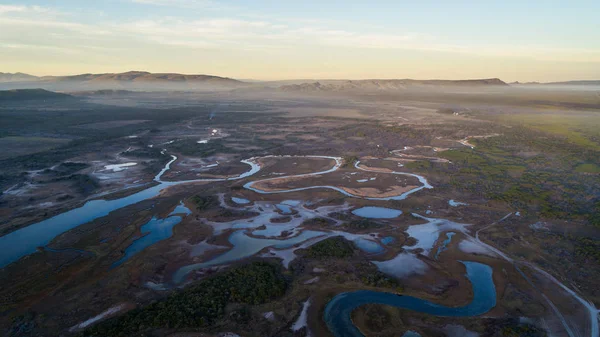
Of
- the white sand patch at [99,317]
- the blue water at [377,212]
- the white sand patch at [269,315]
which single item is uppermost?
the blue water at [377,212]

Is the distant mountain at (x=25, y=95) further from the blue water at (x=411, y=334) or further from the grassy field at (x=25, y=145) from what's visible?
the blue water at (x=411, y=334)

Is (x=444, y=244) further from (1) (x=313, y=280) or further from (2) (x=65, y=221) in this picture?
(2) (x=65, y=221)

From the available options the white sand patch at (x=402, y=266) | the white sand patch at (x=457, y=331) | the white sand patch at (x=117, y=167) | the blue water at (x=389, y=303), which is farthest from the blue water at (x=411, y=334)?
the white sand patch at (x=117, y=167)

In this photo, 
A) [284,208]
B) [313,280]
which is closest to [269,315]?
[313,280]

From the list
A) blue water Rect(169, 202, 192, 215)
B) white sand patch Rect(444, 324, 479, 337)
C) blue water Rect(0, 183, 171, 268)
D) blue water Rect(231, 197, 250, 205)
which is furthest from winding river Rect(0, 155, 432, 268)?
white sand patch Rect(444, 324, 479, 337)

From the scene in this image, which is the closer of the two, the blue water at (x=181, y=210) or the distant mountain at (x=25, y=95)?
the blue water at (x=181, y=210)

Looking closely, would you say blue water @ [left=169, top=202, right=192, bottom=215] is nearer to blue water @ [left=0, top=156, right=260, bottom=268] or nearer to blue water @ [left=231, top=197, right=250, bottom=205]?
blue water @ [left=231, top=197, right=250, bottom=205]
